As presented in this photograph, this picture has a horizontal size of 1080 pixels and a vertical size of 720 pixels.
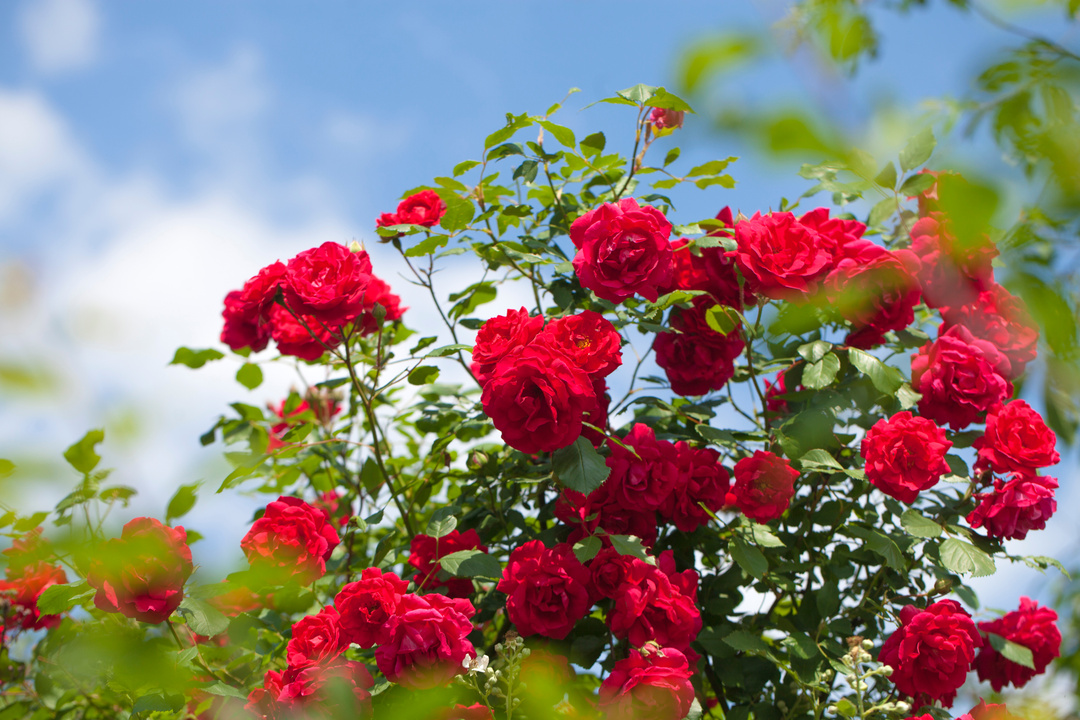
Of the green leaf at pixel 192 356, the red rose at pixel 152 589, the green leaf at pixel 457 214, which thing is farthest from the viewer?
the green leaf at pixel 192 356

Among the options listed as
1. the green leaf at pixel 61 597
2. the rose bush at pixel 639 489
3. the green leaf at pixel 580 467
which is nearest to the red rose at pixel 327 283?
the rose bush at pixel 639 489

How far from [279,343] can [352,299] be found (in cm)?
38

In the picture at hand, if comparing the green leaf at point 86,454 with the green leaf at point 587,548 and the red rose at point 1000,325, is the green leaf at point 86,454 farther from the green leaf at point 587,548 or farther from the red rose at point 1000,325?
the red rose at point 1000,325

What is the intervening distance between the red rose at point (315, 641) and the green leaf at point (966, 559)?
4.04 feet

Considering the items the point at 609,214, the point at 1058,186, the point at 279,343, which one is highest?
the point at 279,343

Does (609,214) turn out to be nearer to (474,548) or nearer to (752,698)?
(474,548)

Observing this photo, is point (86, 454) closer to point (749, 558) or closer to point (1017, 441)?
point (749, 558)

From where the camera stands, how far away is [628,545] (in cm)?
145

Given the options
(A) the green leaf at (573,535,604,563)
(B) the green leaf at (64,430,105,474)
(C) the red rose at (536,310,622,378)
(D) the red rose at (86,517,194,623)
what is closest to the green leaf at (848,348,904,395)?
(C) the red rose at (536,310,622,378)

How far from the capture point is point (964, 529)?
1.67m

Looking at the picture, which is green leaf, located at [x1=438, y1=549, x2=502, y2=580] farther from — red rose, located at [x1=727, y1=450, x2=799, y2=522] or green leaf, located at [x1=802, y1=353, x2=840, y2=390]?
green leaf, located at [x1=802, y1=353, x2=840, y2=390]

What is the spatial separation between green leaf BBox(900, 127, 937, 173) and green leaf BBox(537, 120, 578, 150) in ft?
2.69

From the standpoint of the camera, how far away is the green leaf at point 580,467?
1381mm

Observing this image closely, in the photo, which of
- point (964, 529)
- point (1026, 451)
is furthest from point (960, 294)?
point (964, 529)
